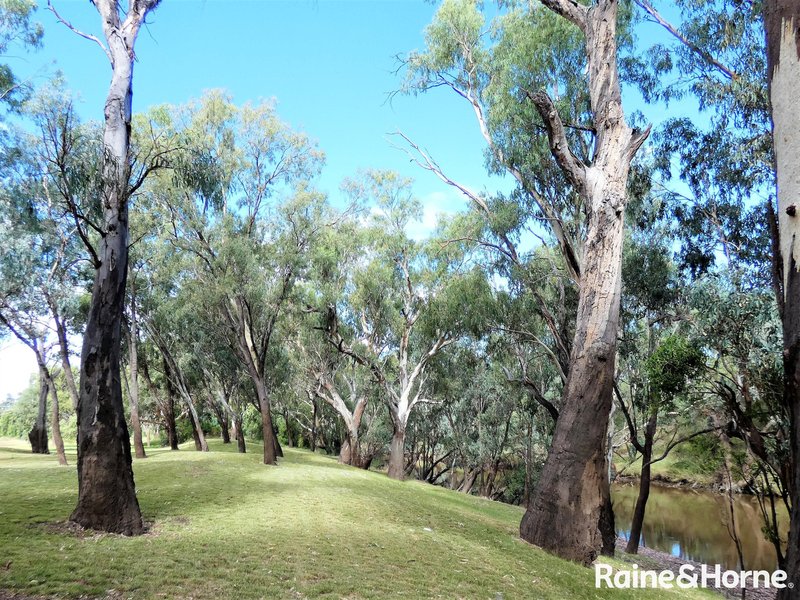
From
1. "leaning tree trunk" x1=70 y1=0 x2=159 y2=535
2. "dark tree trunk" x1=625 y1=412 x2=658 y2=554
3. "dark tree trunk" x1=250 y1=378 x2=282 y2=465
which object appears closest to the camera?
"leaning tree trunk" x1=70 y1=0 x2=159 y2=535

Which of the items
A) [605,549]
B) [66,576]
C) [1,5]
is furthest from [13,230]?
[605,549]

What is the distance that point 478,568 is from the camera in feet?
18.4

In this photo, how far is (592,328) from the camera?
709cm

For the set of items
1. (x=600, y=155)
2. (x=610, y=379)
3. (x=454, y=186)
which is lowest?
(x=610, y=379)

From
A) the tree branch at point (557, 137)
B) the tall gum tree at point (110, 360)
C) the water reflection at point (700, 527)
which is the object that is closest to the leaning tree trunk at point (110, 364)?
the tall gum tree at point (110, 360)

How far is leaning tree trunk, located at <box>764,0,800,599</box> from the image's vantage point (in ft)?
8.71

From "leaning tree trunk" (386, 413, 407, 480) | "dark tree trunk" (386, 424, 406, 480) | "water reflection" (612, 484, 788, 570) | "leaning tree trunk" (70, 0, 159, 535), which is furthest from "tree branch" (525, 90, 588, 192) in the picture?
"dark tree trunk" (386, 424, 406, 480)

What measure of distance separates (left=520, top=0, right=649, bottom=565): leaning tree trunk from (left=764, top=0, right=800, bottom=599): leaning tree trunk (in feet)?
12.5

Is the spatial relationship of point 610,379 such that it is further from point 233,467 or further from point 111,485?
point 233,467

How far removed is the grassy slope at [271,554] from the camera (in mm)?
4340

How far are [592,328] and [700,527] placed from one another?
1987 cm

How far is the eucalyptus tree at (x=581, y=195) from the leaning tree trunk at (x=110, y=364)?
581 cm

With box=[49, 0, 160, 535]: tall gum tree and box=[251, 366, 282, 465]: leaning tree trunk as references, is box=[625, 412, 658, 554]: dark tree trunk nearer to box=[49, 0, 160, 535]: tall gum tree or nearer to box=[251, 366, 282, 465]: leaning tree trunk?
box=[49, 0, 160, 535]: tall gum tree

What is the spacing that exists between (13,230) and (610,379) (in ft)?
59.6
